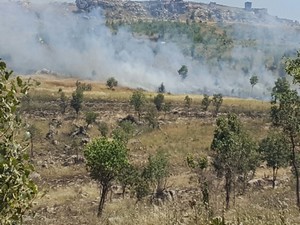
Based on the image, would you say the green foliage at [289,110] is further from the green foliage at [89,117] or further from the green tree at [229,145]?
the green foliage at [89,117]

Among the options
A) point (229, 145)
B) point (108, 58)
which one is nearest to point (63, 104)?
point (229, 145)

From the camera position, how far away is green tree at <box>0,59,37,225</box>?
3.65 m

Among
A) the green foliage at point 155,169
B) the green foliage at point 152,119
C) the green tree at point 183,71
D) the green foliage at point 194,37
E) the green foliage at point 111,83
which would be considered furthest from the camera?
the green foliage at point 194,37

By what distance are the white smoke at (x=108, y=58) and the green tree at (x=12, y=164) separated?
107 m

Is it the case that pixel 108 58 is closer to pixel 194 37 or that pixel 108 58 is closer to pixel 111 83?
pixel 111 83

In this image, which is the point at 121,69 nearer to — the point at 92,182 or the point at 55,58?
the point at 55,58

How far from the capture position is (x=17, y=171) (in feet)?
12.1

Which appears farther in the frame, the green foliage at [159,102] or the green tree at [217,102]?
the green tree at [217,102]

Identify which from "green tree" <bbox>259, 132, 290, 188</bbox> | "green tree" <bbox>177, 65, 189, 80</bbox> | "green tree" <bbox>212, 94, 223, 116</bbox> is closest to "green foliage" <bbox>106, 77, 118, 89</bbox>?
"green tree" <bbox>177, 65, 189, 80</bbox>

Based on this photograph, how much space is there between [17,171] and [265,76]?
12637 centimetres

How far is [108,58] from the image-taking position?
4980 inches

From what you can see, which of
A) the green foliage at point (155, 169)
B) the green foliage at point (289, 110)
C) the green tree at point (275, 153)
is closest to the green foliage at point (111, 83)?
the green tree at point (275, 153)

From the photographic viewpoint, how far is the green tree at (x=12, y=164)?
365 centimetres

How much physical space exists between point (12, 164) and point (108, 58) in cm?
12422
